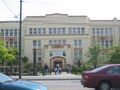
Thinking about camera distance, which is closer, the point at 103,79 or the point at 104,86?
the point at 103,79

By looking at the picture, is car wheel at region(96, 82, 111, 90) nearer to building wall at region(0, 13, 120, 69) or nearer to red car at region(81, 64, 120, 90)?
red car at region(81, 64, 120, 90)

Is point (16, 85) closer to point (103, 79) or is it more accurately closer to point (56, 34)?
point (103, 79)

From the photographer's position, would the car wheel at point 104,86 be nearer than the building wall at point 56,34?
Yes

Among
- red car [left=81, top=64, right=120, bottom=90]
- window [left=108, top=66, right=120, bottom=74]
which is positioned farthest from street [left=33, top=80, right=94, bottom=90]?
window [left=108, top=66, right=120, bottom=74]

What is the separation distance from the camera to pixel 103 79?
692 inches

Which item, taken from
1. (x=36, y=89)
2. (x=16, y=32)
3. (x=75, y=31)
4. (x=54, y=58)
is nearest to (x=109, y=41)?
(x=75, y=31)

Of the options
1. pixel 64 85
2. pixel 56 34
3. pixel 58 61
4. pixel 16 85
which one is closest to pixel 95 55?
pixel 58 61

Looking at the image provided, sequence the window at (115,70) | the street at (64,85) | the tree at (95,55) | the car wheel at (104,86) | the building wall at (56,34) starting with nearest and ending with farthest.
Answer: the car wheel at (104,86), the window at (115,70), the street at (64,85), the tree at (95,55), the building wall at (56,34)

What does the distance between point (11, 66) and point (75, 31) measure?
15.2 meters

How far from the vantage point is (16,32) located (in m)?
79.0

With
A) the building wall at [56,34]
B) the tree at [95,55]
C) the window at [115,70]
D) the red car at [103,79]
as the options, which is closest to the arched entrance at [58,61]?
the building wall at [56,34]

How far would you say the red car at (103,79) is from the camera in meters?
17.5

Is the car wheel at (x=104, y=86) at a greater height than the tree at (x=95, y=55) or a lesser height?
lesser

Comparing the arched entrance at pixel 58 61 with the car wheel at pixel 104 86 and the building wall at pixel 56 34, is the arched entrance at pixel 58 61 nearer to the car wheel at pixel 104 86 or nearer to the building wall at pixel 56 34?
the building wall at pixel 56 34
